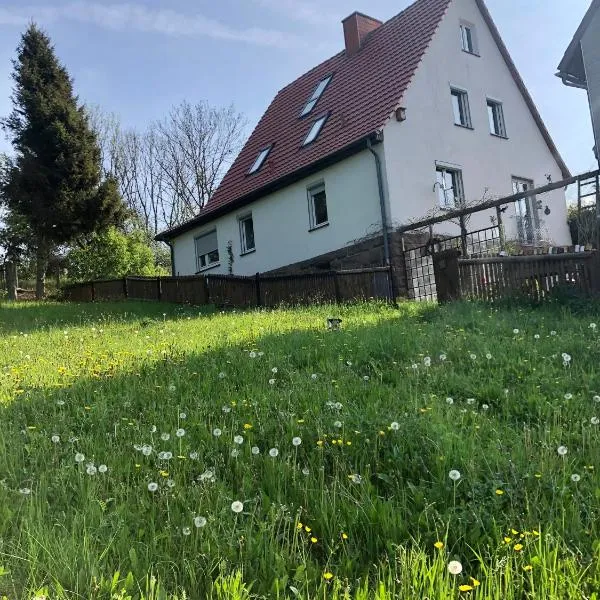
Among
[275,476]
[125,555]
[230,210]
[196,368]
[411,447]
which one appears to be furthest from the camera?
[230,210]

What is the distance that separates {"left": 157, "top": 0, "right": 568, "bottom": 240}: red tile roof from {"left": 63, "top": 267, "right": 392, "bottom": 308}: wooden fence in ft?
12.6

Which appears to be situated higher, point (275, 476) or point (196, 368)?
point (196, 368)

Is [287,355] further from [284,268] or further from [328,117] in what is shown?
[328,117]

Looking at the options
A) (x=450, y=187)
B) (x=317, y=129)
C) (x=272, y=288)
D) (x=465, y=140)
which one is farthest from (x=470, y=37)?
(x=272, y=288)

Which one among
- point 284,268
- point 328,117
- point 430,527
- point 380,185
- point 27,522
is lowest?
point 430,527

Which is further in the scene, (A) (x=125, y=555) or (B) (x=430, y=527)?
(B) (x=430, y=527)

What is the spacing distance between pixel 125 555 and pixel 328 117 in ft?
59.6

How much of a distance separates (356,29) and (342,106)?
4.31 meters

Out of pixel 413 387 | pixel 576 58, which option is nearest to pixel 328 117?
pixel 576 58

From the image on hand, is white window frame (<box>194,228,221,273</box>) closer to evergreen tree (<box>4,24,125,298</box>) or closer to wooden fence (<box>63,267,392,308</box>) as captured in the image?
wooden fence (<box>63,267,392,308</box>)

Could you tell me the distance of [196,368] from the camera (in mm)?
5555

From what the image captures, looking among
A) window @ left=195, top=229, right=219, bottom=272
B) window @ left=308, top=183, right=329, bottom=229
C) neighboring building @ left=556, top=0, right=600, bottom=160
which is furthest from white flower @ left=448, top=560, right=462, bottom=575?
window @ left=195, top=229, right=219, bottom=272

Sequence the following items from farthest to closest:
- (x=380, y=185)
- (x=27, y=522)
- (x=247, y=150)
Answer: (x=247, y=150) → (x=380, y=185) → (x=27, y=522)

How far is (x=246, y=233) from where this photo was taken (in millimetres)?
21172
